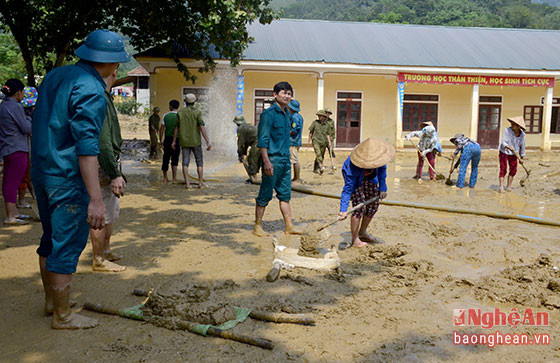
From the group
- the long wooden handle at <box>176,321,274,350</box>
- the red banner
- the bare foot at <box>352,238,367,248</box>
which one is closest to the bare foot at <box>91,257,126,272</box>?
the long wooden handle at <box>176,321,274,350</box>

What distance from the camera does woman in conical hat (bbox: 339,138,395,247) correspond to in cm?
504

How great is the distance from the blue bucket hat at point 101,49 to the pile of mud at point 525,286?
3.40 m

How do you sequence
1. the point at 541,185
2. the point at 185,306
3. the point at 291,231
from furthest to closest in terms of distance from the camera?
1. the point at 541,185
2. the point at 291,231
3. the point at 185,306

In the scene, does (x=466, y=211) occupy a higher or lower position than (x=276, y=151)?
lower

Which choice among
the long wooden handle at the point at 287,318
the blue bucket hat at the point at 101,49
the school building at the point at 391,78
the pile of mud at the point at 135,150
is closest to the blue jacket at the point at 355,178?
the long wooden handle at the point at 287,318

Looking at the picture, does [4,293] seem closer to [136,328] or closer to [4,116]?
[136,328]

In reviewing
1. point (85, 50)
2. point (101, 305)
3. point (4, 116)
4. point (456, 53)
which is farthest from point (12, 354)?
point (456, 53)

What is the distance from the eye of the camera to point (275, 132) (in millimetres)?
5648

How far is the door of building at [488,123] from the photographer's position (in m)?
21.2

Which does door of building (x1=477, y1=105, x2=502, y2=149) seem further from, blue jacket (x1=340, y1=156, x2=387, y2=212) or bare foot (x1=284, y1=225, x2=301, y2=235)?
bare foot (x1=284, y1=225, x2=301, y2=235)

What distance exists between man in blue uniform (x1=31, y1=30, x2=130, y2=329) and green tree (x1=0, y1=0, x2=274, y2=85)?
7409 millimetres

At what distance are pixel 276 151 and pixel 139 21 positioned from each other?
814cm

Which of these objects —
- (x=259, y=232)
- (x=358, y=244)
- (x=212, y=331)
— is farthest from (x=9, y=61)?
(x=212, y=331)

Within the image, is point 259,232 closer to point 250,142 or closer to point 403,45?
point 250,142
